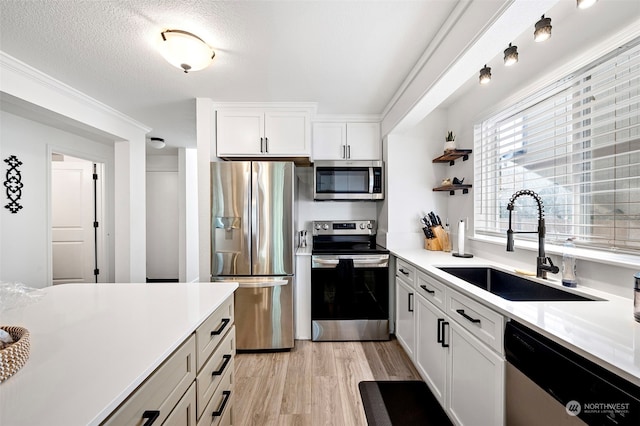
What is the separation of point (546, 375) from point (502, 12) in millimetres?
1503

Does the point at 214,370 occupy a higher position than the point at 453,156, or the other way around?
the point at 453,156

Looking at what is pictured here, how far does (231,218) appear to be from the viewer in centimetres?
233

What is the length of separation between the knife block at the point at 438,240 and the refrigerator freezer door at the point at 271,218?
59.1 inches

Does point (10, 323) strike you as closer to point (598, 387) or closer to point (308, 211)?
point (598, 387)

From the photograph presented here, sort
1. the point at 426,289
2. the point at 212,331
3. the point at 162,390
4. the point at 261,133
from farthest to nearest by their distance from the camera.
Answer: the point at 261,133 → the point at 426,289 → the point at 212,331 → the point at 162,390

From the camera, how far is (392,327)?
2.61 m

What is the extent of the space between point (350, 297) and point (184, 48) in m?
2.42

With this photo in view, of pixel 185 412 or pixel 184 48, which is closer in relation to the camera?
pixel 185 412

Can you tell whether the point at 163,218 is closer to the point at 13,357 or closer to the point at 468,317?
the point at 13,357

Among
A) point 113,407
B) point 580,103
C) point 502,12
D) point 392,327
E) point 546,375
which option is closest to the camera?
point 113,407

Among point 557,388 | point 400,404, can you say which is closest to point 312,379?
point 400,404

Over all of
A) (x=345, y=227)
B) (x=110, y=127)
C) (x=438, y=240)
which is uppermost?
(x=110, y=127)

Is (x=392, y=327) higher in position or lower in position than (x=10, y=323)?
lower

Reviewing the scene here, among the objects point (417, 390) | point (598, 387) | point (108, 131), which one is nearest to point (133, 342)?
point (598, 387)
